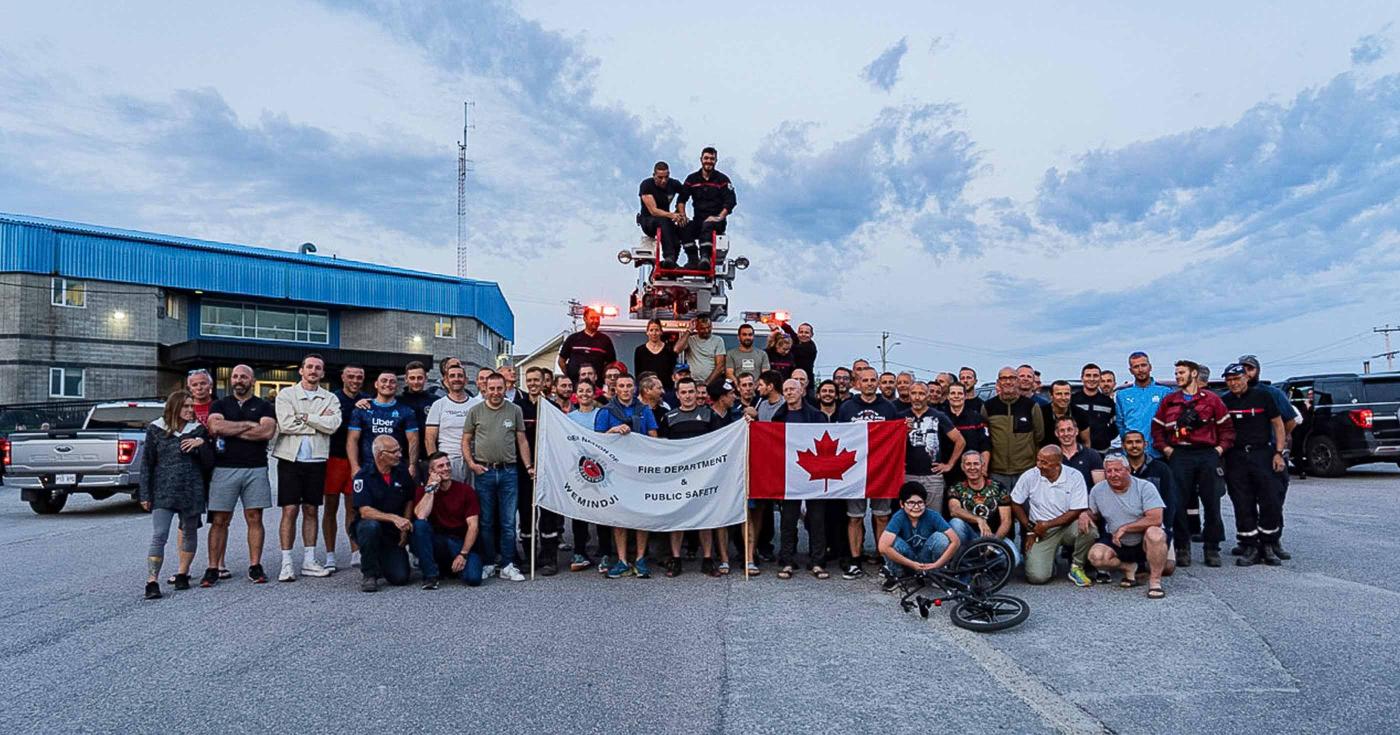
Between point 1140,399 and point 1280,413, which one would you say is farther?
point 1140,399

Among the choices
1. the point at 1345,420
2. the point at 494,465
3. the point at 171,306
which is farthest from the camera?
the point at 171,306

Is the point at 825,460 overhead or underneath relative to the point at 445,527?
overhead

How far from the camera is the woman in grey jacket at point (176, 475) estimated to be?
687cm

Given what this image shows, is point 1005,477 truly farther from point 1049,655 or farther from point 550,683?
point 550,683

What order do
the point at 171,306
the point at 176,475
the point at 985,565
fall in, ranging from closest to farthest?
the point at 985,565 → the point at 176,475 → the point at 171,306

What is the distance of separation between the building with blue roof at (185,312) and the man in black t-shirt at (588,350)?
27.9 meters

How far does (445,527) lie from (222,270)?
41202 millimetres

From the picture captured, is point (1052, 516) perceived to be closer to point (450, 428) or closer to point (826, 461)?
point (826, 461)

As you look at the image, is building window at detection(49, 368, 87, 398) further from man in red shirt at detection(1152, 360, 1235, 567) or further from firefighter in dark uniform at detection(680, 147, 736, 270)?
man in red shirt at detection(1152, 360, 1235, 567)

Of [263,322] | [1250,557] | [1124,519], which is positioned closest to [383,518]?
[1124,519]

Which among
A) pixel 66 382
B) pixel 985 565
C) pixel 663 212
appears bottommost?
pixel 985 565

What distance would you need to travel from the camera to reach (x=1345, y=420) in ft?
49.5

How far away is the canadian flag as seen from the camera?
7.63m

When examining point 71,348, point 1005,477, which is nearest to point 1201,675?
point 1005,477
